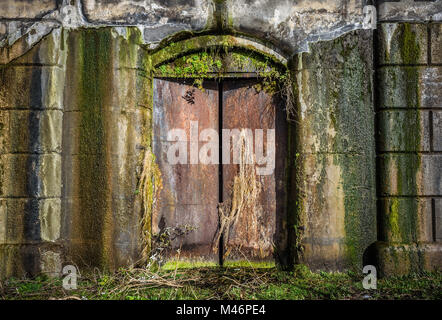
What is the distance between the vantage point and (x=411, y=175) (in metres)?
3.63

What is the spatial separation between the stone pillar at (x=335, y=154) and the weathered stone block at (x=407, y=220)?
0.15 meters

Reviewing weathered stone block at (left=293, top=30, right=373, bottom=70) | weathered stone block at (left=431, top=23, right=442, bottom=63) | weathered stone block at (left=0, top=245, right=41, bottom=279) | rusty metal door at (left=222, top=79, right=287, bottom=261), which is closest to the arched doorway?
rusty metal door at (left=222, top=79, right=287, bottom=261)

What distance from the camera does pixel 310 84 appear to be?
148 inches

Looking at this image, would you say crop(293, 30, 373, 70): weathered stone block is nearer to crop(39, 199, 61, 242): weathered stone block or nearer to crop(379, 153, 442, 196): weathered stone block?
crop(379, 153, 442, 196): weathered stone block

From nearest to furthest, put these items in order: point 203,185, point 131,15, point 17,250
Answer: point 17,250
point 131,15
point 203,185

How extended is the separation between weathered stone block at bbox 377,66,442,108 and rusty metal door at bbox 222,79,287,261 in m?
1.15

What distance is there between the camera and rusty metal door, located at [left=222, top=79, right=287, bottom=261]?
13.0 ft

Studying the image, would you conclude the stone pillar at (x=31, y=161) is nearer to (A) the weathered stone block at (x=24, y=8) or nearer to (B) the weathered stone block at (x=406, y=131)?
(A) the weathered stone block at (x=24, y=8)

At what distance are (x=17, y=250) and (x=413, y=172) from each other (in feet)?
13.7

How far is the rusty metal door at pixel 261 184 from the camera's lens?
3.97m

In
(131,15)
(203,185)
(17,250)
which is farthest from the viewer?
(203,185)

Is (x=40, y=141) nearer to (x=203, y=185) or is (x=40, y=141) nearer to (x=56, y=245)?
(x=56, y=245)

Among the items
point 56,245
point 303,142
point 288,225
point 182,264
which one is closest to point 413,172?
point 303,142

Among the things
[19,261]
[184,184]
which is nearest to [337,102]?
[184,184]
